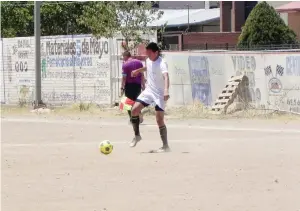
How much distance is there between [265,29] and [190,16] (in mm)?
18532

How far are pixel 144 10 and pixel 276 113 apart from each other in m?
5.46

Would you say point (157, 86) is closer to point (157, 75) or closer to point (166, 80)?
point (157, 75)

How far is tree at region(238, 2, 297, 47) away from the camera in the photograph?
28969 millimetres

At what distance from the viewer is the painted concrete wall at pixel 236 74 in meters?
19.5

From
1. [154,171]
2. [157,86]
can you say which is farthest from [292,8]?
[154,171]

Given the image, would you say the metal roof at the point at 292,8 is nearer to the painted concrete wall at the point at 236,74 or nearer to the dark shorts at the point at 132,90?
the painted concrete wall at the point at 236,74

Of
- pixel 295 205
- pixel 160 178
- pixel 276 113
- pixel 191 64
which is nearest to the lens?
pixel 295 205

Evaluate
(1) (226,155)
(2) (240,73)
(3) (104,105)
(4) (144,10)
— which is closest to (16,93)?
(3) (104,105)

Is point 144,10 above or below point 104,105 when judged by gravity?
above

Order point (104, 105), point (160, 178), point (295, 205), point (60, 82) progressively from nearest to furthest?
point (295, 205) < point (160, 178) < point (104, 105) < point (60, 82)

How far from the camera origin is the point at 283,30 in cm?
2925

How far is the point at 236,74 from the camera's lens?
21.1 m

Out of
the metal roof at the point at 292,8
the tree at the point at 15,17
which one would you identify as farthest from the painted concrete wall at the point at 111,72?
the metal roof at the point at 292,8

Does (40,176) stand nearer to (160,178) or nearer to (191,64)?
(160,178)
